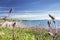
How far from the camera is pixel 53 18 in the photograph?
2.12 metres

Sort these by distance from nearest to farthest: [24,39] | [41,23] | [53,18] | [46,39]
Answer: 1. [53,18]
2. [24,39]
3. [46,39]
4. [41,23]

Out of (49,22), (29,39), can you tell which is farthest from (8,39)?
(49,22)

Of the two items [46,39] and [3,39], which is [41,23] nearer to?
[46,39]

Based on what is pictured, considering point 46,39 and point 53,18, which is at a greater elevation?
point 53,18

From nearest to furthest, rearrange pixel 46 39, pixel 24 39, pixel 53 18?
pixel 53 18 → pixel 24 39 → pixel 46 39

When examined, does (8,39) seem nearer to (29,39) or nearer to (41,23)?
(29,39)

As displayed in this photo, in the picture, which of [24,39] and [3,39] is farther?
[24,39]

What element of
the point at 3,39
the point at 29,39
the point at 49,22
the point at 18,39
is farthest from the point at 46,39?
the point at 49,22

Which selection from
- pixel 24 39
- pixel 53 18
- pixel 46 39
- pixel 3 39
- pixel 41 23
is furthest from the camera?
pixel 41 23

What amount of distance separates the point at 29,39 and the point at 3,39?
0.68 meters

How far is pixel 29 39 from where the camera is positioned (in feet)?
13.4

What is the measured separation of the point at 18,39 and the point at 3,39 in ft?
0.96

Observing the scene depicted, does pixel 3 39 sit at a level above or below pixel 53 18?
below

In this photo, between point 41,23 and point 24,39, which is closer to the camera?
point 24,39
